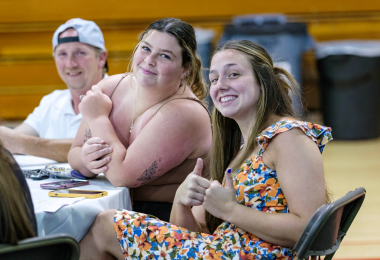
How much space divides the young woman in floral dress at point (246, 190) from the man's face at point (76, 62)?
1.32 metres

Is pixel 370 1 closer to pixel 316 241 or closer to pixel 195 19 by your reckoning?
pixel 195 19

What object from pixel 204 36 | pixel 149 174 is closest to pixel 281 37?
pixel 204 36

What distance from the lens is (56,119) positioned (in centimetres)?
284

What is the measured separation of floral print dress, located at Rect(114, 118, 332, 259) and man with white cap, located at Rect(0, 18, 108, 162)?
1246mm

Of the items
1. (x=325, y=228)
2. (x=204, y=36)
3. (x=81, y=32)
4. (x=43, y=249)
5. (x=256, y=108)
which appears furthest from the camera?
(x=204, y=36)

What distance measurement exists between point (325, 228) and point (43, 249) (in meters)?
0.71

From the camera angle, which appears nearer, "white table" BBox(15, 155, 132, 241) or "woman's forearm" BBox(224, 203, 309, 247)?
"woman's forearm" BBox(224, 203, 309, 247)

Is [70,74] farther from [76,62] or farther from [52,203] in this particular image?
[52,203]

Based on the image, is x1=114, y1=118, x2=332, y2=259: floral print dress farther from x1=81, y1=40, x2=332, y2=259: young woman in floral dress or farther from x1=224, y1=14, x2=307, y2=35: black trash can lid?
x1=224, y1=14, x2=307, y2=35: black trash can lid

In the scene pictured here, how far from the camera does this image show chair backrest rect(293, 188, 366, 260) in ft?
3.65

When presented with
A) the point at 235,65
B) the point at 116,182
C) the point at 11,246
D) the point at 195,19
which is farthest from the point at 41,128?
the point at 195,19

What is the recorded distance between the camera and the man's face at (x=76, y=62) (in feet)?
8.83

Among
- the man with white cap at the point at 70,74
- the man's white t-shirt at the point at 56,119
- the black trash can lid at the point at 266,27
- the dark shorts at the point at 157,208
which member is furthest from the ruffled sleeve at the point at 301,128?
the black trash can lid at the point at 266,27

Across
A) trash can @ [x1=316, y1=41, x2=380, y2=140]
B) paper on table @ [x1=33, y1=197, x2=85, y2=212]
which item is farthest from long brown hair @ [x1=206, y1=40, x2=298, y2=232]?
trash can @ [x1=316, y1=41, x2=380, y2=140]
